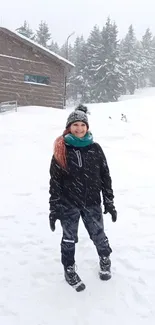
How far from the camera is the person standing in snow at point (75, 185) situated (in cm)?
376

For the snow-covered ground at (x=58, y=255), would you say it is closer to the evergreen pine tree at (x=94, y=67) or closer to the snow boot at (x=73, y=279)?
the snow boot at (x=73, y=279)

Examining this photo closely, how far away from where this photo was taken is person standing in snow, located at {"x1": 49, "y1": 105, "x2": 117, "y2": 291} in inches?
148

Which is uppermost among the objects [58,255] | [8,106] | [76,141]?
[76,141]

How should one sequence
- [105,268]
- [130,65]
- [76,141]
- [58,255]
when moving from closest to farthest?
[76,141] → [105,268] → [58,255] → [130,65]

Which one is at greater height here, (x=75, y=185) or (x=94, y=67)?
(x=94, y=67)

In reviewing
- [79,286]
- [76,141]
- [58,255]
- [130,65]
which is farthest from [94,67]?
[79,286]

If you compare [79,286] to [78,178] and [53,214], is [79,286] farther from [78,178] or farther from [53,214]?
[78,178]

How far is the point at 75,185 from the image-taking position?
380cm

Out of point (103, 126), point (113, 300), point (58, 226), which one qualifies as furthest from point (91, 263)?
point (103, 126)

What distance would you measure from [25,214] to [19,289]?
2.57 meters

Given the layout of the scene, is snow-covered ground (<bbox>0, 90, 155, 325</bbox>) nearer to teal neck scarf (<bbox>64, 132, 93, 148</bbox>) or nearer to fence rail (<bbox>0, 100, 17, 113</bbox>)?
teal neck scarf (<bbox>64, 132, 93, 148</bbox>)

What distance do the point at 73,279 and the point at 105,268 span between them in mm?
423

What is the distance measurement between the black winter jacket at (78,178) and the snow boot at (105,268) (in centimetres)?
69

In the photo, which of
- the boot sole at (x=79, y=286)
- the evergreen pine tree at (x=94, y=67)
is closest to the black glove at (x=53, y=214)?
the boot sole at (x=79, y=286)
